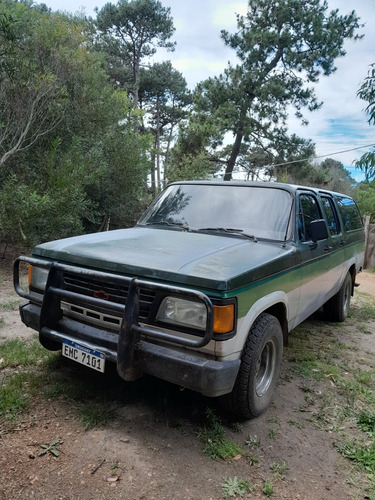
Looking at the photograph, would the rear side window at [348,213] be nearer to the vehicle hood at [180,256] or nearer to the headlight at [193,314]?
the vehicle hood at [180,256]

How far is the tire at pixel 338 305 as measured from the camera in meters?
5.56

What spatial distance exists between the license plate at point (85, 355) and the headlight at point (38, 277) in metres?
0.61

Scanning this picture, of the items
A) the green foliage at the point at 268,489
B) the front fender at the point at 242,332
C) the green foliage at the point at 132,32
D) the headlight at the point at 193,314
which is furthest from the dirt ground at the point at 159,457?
the green foliage at the point at 132,32

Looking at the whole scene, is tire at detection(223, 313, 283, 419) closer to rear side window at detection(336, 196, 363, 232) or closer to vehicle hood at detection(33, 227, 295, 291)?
vehicle hood at detection(33, 227, 295, 291)

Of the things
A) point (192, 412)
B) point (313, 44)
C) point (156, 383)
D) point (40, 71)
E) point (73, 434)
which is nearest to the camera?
point (73, 434)

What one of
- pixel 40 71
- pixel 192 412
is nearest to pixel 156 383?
pixel 192 412

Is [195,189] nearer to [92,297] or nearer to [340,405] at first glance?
[92,297]

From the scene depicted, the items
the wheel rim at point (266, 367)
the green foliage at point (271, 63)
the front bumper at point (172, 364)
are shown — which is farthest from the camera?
the green foliage at point (271, 63)

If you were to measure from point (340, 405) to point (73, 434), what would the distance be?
2251 mm

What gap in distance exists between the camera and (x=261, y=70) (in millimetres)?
17766

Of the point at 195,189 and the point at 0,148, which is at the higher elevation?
the point at 0,148

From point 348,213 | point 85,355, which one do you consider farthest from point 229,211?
point 348,213

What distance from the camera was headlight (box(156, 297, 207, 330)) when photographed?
2.34 meters

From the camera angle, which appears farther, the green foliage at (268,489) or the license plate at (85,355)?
the license plate at (85,355)
